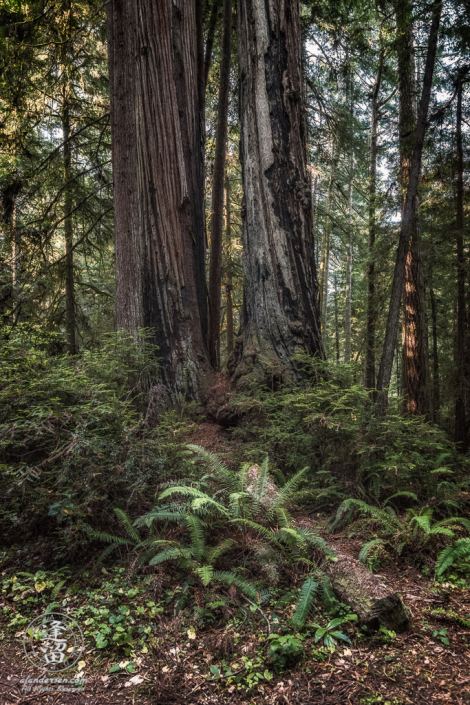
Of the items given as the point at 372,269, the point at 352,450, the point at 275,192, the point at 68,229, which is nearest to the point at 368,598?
the point at 352,450

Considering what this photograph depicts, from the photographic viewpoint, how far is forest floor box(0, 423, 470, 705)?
1788 mm

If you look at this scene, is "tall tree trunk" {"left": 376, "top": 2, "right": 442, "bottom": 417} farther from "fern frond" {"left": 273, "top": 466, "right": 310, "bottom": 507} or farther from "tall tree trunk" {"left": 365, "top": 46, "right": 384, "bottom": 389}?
"tall tree trunk" {"left": 365, "top": 46, "right": 384, "bottom": 389}

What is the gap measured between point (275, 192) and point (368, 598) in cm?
496

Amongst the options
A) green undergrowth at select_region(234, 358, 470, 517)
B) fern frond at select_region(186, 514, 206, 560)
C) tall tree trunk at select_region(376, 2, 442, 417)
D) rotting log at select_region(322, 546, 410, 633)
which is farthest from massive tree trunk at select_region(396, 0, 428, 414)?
fern frond at select_region(186, 514, 206, 560)

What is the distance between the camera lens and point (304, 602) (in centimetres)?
220

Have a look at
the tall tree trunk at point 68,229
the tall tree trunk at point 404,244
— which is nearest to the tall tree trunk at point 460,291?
the tall tree trunk at point 404,244

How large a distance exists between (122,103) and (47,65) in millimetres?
3486

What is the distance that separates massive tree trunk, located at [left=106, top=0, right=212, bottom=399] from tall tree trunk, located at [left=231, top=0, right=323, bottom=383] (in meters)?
0.84

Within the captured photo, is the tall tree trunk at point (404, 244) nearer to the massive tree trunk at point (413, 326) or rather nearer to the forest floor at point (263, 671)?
the massive tree trunk at point (413, 326)

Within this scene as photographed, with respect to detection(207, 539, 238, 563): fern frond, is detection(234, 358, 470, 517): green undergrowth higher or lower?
higher

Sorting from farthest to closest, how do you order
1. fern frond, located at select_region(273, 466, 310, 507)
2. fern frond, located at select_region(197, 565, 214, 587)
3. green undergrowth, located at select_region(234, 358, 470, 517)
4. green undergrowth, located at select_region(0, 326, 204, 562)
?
green undergrowth, located at select_region(234, 358, 470, 517), fern frond, located at select_region(273, 466, 310, 507), green undergrowth, located at select_region(0, 326, 204, 562), fern frond, located at select_region(197, 565, 214, 587)

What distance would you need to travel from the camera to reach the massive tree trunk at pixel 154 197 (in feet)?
18.0

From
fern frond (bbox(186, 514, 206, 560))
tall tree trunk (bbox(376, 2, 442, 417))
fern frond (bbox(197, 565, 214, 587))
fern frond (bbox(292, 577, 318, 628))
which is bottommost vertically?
fern frond (bbox(292, 577, 318, 628))

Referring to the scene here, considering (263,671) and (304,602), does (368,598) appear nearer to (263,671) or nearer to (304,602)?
(304,602)
